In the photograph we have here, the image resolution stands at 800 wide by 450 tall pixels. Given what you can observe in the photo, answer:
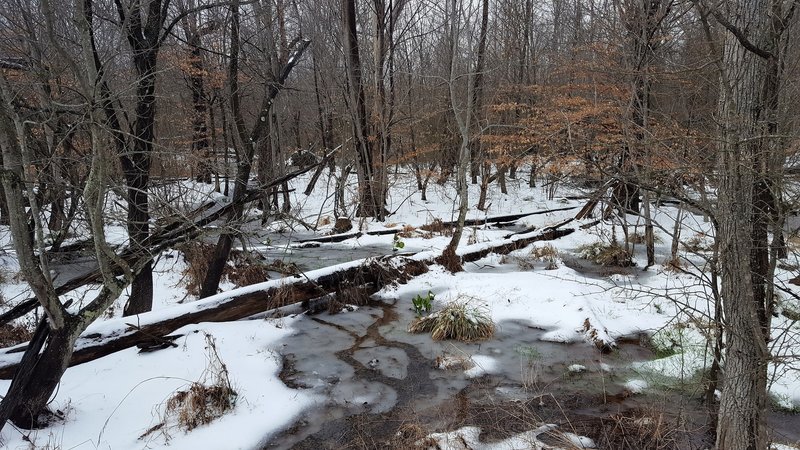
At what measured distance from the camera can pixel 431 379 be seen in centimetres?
537

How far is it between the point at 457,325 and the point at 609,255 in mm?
5077

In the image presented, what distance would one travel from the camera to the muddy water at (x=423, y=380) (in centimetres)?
443

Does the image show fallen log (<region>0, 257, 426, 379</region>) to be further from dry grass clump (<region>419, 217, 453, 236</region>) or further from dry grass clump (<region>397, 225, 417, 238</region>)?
dry grass clump (<region>419, 217, 453, 236</region>)

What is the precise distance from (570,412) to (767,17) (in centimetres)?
358

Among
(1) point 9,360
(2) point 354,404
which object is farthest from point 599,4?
(1) point 9,360

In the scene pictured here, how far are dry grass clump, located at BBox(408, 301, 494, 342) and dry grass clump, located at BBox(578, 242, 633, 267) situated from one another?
4460 mm

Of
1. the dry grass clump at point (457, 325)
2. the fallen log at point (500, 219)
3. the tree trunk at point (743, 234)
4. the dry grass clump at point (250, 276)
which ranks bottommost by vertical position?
the dry grass clump at point (457, 325)

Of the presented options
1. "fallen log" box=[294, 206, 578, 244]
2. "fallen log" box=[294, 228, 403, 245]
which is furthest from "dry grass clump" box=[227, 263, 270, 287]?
"fallen log" box=[294, 228, 403, 245]

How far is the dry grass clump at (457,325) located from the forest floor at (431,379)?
0.12 meters

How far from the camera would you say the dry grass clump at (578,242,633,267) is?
9.82 meters

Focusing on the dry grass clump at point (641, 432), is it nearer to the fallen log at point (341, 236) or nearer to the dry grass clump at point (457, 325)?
the dry grass clump at point (457, 325)

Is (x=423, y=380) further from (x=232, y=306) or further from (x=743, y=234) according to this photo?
(x=743, y=234)

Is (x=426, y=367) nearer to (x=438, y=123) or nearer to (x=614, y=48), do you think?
(x=614, y=48)

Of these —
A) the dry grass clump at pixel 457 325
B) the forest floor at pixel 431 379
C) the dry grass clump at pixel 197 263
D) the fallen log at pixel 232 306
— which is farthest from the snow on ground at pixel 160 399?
the dry grass clump at pixel 197 263
